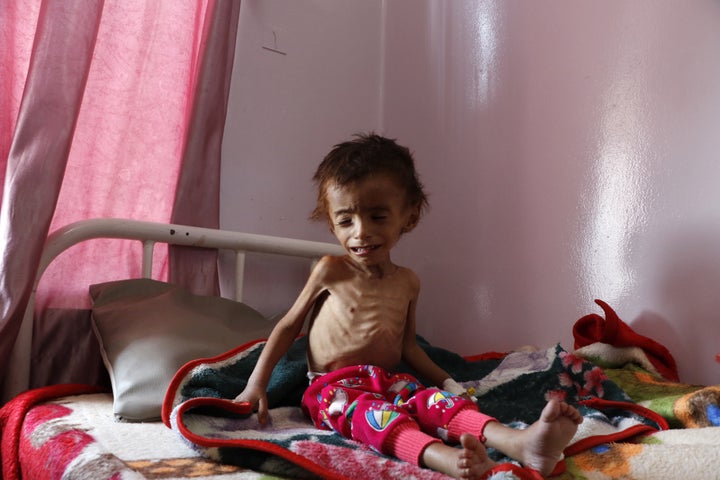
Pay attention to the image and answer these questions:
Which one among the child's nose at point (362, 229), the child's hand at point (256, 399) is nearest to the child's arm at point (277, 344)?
the child's hand at point (256, 399)

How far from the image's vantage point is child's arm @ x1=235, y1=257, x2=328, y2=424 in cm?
99

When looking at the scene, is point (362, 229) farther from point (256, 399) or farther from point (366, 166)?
point (256, 399)

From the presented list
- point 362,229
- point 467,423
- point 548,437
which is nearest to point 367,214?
point 362,229

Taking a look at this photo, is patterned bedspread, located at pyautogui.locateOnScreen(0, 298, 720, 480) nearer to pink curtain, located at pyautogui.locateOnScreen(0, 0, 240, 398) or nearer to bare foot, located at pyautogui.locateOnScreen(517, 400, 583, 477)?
bare foot, located at pyautogui.locateOnScreen(517, 400, 583, 477)

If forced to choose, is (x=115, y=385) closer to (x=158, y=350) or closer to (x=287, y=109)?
(x=158, y=350)

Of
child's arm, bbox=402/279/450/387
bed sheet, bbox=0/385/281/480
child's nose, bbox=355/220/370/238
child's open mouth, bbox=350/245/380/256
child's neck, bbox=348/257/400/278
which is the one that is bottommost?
bed sheet, bbox=0/385/281/480

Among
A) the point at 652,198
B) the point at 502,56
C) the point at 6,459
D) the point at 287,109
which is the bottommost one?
the point at 6,459

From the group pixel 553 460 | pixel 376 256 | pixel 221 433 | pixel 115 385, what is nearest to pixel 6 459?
pixel 115 385

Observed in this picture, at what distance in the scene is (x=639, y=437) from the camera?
2.89 ft

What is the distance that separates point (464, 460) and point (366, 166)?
56cm

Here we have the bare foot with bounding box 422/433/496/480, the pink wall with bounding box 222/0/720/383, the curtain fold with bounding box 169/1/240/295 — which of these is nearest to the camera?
the bare foot with bounding box 422/433/496/480

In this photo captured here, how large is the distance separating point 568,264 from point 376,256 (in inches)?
24.4

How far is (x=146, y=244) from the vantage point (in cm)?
140

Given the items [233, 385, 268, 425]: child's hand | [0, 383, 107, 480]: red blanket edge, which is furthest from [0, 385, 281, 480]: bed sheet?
[233, 385, 268, 425]: child's hand
